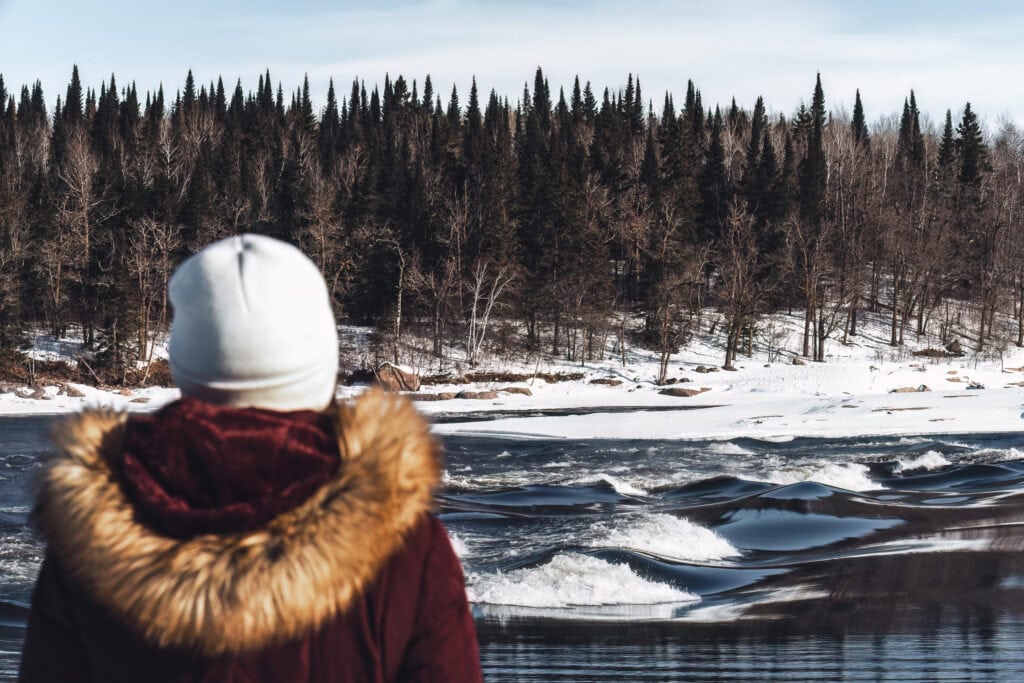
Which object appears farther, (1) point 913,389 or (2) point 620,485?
(1) point 913,389

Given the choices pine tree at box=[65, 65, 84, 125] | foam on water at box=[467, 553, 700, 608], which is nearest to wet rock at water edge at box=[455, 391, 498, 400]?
foam on water at box=[467, 553, 700, 608]

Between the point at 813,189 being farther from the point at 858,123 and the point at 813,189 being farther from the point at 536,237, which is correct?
the point at 858,123

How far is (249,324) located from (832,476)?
55.5 feet

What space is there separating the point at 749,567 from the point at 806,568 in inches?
21.8

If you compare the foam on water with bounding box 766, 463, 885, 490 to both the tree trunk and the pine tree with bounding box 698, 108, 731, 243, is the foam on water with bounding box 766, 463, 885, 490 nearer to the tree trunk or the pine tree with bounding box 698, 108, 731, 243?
the tree trunk

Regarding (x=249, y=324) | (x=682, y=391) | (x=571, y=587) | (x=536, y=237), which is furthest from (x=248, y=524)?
(x=536, y=237)

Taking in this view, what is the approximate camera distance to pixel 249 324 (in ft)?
5.97

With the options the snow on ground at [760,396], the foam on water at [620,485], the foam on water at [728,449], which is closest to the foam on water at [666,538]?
the foam on water at [620,485]

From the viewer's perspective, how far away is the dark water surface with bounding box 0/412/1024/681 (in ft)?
24.9

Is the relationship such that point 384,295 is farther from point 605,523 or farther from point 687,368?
point 605,523

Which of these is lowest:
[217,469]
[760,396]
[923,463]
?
[760,396]

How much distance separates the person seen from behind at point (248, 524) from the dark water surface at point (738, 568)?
556cm

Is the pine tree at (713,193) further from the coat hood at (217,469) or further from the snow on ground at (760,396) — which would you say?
the coat hood at (217,469)

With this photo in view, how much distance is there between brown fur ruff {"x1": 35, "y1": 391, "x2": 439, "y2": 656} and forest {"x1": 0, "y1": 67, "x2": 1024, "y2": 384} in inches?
1884
